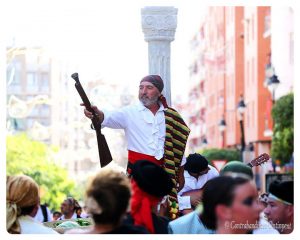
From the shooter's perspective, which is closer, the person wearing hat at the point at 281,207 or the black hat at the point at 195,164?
the person wearing hat at the point at 281,207

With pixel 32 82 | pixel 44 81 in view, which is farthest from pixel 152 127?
pixel 44 81

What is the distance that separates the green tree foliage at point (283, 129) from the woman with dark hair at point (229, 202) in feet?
86.4

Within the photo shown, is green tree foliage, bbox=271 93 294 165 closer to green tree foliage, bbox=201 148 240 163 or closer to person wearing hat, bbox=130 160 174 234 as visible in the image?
green tree foliage, bbox=201 148 240 163

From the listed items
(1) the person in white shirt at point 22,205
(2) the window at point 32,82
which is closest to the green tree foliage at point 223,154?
(2) the window at point 32,82

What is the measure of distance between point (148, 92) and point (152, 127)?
0.77 feet

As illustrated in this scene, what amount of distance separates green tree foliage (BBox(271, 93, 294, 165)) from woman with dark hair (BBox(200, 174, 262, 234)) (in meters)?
26.3

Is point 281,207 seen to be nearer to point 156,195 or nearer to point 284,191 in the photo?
Answer: point 284,191

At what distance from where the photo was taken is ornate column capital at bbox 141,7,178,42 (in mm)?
8562

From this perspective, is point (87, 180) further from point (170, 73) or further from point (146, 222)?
point (170, 73)

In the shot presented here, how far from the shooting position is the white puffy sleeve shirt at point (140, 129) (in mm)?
7719

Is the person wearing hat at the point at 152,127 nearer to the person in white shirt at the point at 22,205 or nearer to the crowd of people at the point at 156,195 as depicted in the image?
the crowd of people at the point at 156,195

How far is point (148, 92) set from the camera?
25.3ft

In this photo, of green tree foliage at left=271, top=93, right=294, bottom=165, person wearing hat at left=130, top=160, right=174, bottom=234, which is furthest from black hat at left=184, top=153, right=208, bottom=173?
green tree foliage at left=271, top=93, right=294, bottom=165

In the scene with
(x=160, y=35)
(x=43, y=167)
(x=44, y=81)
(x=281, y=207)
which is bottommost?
(x=43, y=167)
